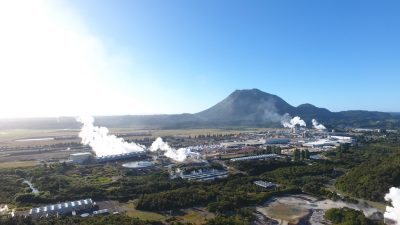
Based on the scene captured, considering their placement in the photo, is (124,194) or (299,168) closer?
(124,194)

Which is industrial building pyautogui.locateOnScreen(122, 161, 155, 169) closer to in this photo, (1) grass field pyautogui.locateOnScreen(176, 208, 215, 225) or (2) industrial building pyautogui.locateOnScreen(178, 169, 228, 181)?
(2) industrial building pyautogui.locateOnScreen(178, 169, 228, 181)

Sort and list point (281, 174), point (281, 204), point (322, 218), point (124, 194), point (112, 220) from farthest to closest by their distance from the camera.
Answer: point (281, 174) → point (124, 194) → point (281, 204) → point (322, 218) → point (112, 220)

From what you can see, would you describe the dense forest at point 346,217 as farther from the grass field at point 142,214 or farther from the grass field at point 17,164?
the grass field at point 17,164

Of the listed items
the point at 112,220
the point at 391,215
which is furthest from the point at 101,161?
the point at 391,215

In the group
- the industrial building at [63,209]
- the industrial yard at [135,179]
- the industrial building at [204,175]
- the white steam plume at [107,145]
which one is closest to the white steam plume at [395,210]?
the industrial yard at [135,179]

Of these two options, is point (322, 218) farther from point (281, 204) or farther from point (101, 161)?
point (101, 161)

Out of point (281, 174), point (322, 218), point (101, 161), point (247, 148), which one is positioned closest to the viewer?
point (322, 218)

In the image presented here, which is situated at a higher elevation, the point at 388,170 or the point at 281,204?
the point at 388,170

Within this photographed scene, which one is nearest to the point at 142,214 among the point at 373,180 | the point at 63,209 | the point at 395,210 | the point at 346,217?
the point at 63,209
